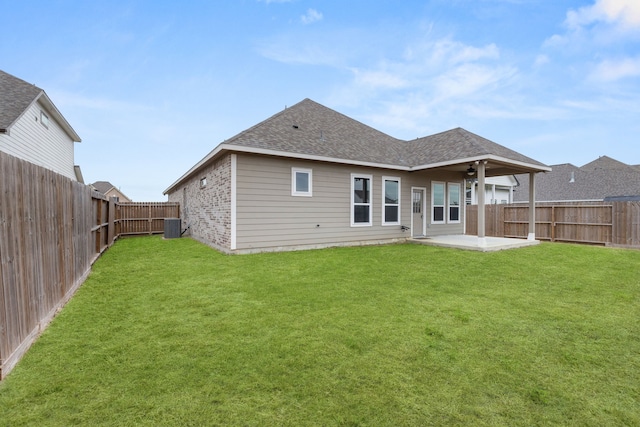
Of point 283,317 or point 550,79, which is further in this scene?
point 550,79

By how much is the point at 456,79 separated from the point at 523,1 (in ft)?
13.2

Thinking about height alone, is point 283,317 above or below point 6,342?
below

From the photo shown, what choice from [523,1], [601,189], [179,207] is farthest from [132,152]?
[601,189]

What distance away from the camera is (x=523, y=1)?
374 inches

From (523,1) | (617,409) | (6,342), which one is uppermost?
(523,1)

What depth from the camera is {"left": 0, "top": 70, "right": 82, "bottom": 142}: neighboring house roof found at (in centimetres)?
908

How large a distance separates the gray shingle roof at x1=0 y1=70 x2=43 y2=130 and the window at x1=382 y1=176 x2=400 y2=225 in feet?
40.4

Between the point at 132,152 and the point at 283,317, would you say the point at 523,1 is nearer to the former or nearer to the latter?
the point at 283,317

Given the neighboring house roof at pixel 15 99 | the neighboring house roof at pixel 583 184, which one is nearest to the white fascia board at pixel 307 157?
the neighboring house roof at pixel 15 99

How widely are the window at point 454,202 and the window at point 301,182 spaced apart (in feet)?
24.2

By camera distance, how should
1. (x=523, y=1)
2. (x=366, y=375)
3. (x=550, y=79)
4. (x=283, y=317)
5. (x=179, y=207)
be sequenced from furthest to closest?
1. (x=179, y=207)
2. (x=550, y=79)
3. (x=523, y=1)
4. (x=283, y=317)
5. (x=366, y=375)

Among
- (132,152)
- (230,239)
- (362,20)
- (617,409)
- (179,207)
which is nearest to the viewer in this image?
(617,409)

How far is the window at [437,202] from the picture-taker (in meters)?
13.0

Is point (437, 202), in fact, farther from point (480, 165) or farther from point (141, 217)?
point (141, 217)
